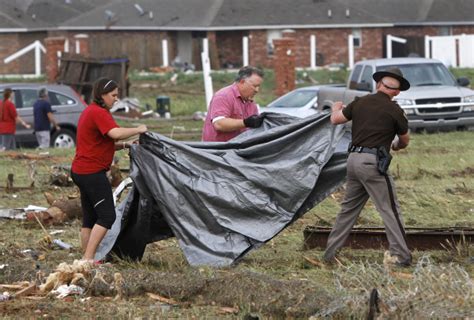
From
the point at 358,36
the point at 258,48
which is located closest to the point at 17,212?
the point at 258,48

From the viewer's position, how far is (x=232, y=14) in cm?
6097

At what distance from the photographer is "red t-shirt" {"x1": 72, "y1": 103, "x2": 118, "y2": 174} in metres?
10.6

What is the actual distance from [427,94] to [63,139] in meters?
8.06

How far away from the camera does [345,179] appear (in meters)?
11.4

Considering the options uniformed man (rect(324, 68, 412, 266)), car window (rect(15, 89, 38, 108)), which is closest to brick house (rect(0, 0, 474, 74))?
car window (rect(15, 89, 38, 108))

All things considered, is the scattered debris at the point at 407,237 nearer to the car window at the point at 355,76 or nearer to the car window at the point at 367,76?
the car window at the point at 367,76

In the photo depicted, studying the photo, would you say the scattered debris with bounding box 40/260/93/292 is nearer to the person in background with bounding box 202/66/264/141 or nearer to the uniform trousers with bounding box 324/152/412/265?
the person in background with bounding box 202/66/264/141

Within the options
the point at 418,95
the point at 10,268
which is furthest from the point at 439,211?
the point at 418,95

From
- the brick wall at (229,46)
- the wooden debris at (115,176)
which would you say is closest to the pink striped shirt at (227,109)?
the wooden debris at (115,176)

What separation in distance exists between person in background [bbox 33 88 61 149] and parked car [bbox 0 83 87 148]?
619 mm

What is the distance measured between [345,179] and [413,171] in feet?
27.1

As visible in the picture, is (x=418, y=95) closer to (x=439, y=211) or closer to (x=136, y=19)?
(x=439, y=211)

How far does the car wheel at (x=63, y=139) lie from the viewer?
1048 inches

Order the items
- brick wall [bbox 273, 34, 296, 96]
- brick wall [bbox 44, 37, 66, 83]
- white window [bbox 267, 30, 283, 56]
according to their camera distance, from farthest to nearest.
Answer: white window [bbox 267, 30, 283, 56] < brick wall [bbox 44, 37, 66, 83] < brick wall [bbox 273, 34, 296, 96]
